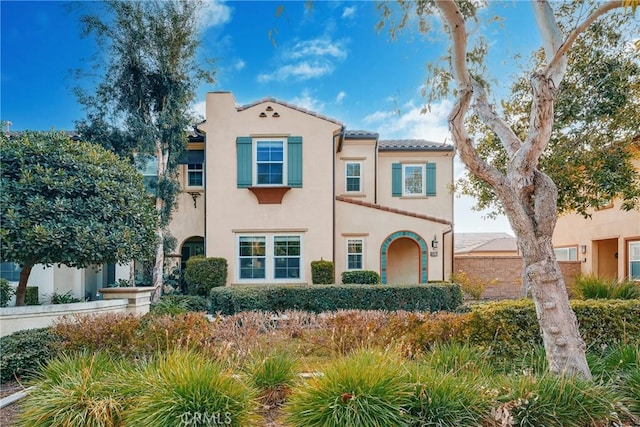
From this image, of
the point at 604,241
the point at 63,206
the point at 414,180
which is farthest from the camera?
the point at 414,180

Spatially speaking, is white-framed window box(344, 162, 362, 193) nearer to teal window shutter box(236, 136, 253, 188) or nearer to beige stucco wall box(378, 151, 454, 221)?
beige stucco wall box(378, 151, 454, 221)

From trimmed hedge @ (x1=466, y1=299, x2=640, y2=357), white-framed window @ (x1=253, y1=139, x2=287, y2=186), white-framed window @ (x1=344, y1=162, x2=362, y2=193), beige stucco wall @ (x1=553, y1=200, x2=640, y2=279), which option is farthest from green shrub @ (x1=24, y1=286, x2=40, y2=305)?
beige stucco wall @ (x1=553, y1=200, x2=640, y2=279)

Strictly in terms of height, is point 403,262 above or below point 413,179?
below

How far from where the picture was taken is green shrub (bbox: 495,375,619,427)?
379cm

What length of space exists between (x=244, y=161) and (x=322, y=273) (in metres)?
5.67

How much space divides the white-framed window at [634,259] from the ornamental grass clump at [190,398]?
18.0 metres

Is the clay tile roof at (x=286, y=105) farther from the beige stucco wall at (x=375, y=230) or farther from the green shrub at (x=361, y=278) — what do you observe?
the green shrub at (x=361, y=278)

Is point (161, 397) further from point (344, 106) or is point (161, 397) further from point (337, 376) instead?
point (344, 106)

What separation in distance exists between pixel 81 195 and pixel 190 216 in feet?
27.2

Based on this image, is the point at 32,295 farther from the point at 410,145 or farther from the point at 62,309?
the point at 410,145

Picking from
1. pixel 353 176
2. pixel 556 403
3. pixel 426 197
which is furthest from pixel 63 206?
pixel 426 197

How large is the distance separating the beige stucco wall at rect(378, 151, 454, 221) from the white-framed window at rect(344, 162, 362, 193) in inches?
45.3

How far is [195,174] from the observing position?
52.9 ft

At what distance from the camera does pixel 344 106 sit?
14258 millimetres
